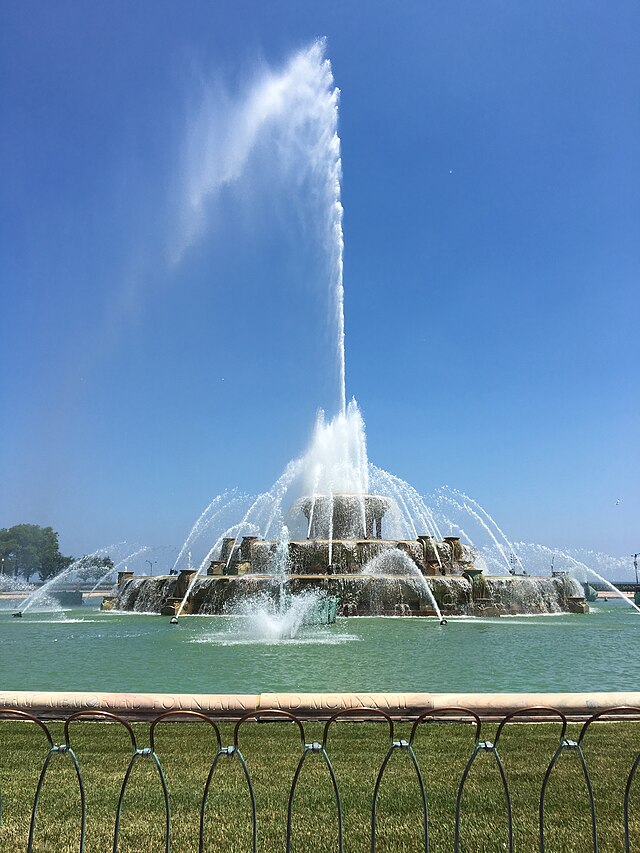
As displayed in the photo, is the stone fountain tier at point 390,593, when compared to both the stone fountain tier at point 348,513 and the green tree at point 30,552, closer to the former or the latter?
the stone fountain tier at point 348,513

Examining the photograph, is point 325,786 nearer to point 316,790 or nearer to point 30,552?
point 316,790

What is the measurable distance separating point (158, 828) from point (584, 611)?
3313 cm

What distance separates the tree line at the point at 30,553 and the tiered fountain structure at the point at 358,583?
87.2 meters

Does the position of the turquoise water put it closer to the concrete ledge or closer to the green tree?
the concrete ledge

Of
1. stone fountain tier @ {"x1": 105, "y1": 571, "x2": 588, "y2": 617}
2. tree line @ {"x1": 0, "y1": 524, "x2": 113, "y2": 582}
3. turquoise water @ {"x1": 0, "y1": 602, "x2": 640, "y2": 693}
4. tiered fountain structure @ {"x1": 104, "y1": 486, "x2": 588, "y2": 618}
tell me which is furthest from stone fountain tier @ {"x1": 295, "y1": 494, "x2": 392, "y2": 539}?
tree line @ {"x1": 0, "y1": 524, "x2": 113, "y2": 582}

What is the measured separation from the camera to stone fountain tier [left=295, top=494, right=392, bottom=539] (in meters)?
42.8

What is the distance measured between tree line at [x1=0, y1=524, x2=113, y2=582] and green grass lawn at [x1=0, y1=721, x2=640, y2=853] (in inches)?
4571

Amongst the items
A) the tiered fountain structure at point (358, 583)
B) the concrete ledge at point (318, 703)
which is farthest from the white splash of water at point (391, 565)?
the concrete ledge at point (318, 703)

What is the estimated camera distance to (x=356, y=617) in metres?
28.1

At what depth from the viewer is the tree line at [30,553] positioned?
117 metres

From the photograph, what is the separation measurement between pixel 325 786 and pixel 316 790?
0.13m

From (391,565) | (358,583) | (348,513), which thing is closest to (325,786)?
(358,583)

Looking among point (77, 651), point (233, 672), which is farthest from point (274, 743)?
point (77, 651)

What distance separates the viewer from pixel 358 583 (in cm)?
2919
